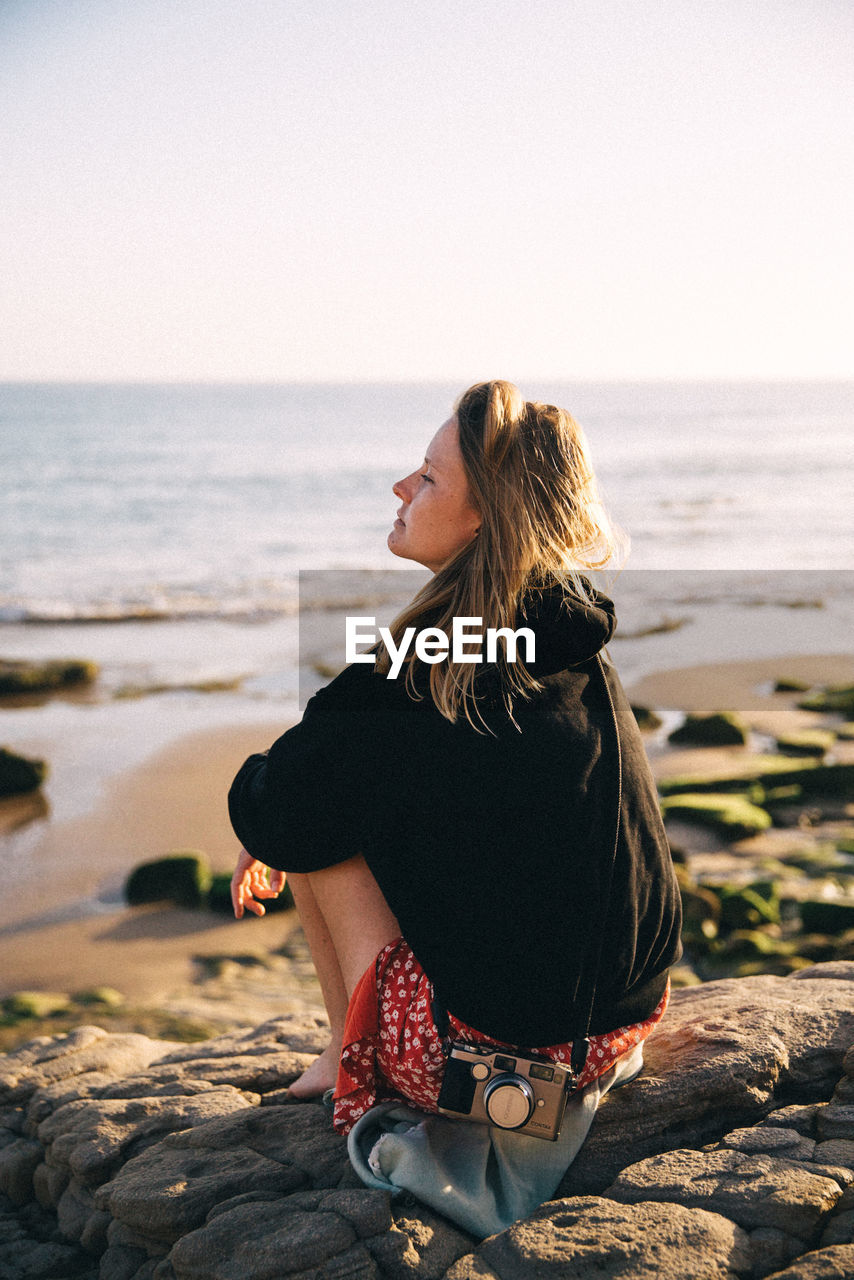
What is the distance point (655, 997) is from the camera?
2.50 meters

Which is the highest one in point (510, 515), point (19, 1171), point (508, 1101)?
point (510, 515)

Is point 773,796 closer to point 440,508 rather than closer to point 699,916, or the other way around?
point 699,916

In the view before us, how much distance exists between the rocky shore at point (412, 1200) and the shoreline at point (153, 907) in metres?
1.66

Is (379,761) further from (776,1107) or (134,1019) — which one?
(134,1019)

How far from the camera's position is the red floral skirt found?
2.31 meters

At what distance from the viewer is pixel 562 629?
227 centimetres

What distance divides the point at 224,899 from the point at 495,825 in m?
4.19

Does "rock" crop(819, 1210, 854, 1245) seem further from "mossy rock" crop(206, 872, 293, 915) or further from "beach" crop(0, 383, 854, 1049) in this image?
"mossy rock" crop(206, 872, 293, 915)

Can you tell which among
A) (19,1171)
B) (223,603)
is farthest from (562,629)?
(223,603)

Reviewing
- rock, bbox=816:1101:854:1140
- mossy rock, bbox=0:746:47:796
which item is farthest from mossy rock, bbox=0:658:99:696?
rock, bbox=816:1101:854:1140

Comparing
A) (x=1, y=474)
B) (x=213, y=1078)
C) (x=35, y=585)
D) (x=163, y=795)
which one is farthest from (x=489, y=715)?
(x=1, y=474)

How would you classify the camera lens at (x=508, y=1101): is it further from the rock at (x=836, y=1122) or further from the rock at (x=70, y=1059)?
the rock at (x=70, y=1059)

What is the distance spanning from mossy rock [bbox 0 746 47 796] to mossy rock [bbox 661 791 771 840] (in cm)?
452

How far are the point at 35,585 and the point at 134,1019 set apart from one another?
46.1ft
